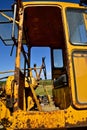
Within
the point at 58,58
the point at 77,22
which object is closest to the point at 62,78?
the point at 77,22

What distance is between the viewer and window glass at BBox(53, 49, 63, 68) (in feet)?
20.6

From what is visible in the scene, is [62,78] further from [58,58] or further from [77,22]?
[58,58]

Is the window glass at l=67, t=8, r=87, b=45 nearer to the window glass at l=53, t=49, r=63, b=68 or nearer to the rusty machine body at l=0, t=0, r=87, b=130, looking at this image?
the rusty machine body at l=0, t=0, r=87, b=130

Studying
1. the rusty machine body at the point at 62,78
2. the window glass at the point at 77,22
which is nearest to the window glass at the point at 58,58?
the rusty machine body at the point at 62,78

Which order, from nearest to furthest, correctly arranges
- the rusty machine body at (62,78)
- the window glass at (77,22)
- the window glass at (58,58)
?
the rusty machine body at (62,78) → the window glass at (77,22) → the window glass at (58,58)

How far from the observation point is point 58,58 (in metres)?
6.39

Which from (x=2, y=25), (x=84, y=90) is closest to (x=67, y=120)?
(x=84, y=90)

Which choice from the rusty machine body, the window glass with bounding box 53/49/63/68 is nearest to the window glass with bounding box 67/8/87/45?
the rusty machine body

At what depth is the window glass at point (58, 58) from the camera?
20.6ft

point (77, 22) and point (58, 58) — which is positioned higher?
point (77, 22)

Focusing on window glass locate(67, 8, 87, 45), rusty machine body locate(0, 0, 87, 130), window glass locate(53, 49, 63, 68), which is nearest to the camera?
rusty machine body locate(0, 0, 87, 130)

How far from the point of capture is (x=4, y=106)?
4.06 m

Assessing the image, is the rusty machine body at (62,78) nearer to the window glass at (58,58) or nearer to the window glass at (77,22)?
the window glass at (77,22)

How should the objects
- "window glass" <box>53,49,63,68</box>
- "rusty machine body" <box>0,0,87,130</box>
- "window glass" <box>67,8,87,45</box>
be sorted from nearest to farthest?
"rusty machine body" <box>0,0,87,130</box> → "window glass" <box>67,8,87,45</box> → "window glass" <box>53,49,63,68</box>
